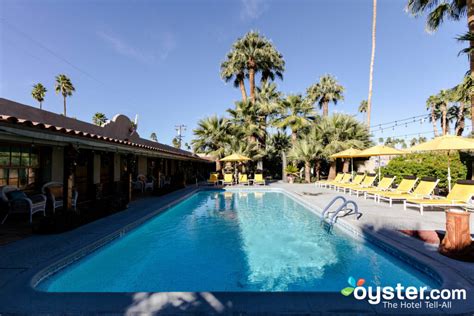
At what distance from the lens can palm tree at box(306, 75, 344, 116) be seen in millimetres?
28047

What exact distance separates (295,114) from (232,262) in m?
17.9

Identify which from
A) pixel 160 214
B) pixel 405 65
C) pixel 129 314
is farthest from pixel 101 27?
pixel 405 65

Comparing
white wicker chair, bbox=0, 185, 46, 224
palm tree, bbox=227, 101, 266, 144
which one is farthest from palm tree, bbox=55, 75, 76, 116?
white wicker chair, bbox=0, 185, 46, 224

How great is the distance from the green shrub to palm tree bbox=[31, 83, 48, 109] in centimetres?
5050

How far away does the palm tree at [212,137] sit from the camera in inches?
771

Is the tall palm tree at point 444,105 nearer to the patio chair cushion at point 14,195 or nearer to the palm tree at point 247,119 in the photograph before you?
the palm tree at point 247,119

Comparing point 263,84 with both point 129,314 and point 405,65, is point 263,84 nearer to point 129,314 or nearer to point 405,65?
point 405,65

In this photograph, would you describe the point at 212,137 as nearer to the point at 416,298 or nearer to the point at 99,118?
the point at 416,298

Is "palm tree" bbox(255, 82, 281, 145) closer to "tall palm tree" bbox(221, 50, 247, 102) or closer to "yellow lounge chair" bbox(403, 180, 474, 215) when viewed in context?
"tall palm tree" bbox(221, 50, 247, 102)

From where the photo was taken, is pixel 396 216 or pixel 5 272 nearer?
pixel 5 272

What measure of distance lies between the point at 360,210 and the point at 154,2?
51.5ft

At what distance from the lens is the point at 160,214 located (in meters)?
8.45

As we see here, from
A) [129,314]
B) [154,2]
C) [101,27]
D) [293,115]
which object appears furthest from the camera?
[293,115]

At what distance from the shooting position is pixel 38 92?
37375 mm
